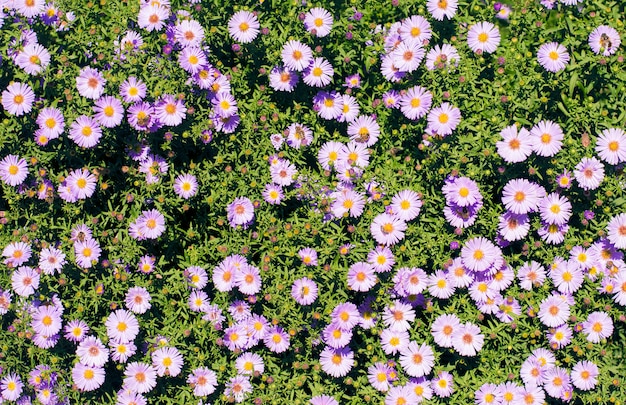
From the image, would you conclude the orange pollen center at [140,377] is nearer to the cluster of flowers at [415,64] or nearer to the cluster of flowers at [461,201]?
the cluster of flowers at [461,201]

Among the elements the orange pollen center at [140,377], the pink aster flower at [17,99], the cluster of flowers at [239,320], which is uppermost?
the pink aster flower at [17,99]

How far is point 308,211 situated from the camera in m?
3.78

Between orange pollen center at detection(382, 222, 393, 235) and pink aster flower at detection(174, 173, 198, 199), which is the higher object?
pink aster flower at detection(174, 173, 198, 199)

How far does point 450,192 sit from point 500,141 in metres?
0.41

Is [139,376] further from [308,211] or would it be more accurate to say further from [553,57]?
[553,57]

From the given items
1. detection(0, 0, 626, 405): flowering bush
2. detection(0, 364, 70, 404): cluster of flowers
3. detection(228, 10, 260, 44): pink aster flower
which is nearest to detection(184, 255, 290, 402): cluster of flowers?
detection(0, 0, 626, 405): flowering bush

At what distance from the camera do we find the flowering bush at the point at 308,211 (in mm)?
3670

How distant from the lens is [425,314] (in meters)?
3.82

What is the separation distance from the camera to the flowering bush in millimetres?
3670

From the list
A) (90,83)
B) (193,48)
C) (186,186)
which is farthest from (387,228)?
(90,83)

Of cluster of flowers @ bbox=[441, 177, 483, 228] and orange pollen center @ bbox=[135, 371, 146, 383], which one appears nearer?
cluster of flowers @ bbox=[441, 177, 483, 228]

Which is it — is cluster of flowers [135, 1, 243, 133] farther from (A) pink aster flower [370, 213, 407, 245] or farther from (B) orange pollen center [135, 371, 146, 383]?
(B) orange pollen center [135, 371, 146, 383]

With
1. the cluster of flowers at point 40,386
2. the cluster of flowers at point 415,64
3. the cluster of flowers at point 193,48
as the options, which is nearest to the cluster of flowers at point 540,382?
the cluster of flowers at point 415,64

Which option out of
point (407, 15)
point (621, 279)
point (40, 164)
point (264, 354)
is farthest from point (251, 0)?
point (621, 279)
